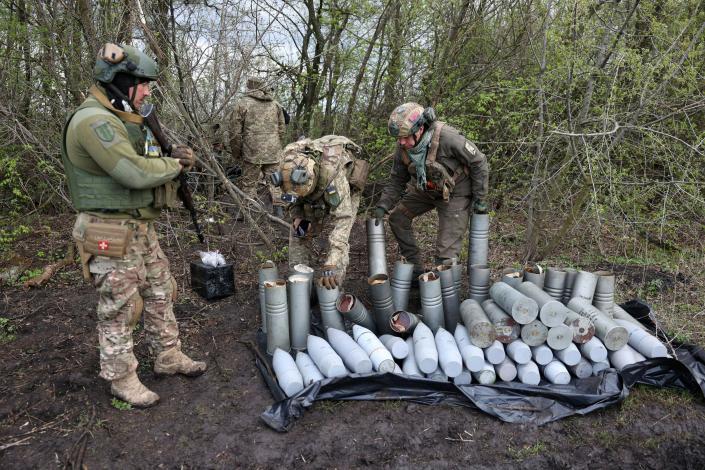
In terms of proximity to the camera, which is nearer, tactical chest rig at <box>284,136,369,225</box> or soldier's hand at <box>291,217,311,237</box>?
tactical chest rig at <box>284,136,369,225</box>

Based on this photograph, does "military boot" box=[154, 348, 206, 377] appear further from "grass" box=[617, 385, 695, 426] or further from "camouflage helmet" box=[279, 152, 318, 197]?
"grass" box=[617, 385, 695, 426]

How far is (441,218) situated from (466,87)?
9.55 feet

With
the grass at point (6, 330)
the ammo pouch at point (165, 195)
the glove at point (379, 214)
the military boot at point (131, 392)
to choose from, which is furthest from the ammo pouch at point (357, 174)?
the grass at point (6, 330)

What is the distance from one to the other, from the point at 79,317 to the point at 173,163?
90.0 inches

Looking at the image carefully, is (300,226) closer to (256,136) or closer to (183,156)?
(183,156)

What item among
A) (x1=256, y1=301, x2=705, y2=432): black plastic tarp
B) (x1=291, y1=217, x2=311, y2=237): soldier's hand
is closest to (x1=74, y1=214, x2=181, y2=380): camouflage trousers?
(x1=256, y1=301, x2=705, y2=432): black plastic tarp

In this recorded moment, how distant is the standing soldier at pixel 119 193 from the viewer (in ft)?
9.12

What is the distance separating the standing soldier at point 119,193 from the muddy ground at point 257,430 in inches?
11.0

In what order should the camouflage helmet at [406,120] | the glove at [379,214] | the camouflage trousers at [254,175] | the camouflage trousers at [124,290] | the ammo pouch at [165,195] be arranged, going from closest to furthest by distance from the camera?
the camouflage trousers at [124,290] < the ammo pouch at [165,195] < the camouflage helmet at [406,120] < the glove at [379,214] < the camouflage trousers at [254,175]

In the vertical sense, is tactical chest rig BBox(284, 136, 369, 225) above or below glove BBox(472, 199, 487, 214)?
above

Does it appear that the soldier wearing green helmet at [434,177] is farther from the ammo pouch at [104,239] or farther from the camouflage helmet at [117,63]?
the ammo pouch at [104,239]

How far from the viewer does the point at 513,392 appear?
11.1ft

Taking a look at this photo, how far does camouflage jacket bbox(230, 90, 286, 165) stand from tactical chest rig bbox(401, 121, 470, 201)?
2.89 metres

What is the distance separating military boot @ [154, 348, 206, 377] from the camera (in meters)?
3.51
